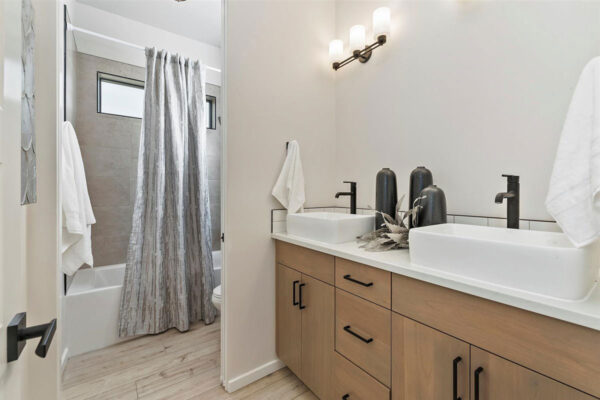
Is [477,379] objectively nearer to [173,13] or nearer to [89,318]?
[89,318]

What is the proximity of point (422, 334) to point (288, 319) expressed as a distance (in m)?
0.89

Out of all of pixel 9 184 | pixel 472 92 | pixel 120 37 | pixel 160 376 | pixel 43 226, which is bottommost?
pixel 160 376

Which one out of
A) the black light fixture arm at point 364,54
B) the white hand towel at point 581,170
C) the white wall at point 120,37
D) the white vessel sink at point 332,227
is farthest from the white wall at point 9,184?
the white wall at point 120,37

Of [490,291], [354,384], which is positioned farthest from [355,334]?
[490,291]

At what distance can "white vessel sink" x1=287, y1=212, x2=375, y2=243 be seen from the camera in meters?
1.36

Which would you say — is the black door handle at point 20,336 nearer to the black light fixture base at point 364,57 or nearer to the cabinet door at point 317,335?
the cabinet door at point 317,335

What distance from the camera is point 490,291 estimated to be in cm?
73

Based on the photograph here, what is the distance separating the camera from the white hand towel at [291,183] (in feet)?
5.58

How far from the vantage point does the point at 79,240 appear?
1.60 m

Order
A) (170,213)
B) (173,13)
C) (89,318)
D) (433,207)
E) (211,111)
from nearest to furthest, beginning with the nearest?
(433,207), (89,318), (170,213), (173,13), (211,111)

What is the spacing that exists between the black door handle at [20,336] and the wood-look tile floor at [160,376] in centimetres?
131

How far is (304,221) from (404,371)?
827 mm

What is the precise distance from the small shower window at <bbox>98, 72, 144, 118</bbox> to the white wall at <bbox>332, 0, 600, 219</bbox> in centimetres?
213

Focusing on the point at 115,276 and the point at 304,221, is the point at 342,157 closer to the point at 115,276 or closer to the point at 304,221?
the point at 304,221
